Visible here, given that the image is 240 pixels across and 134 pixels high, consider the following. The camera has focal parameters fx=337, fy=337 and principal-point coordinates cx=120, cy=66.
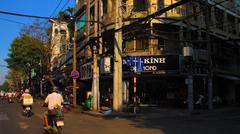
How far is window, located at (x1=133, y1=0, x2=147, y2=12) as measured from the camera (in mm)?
27828

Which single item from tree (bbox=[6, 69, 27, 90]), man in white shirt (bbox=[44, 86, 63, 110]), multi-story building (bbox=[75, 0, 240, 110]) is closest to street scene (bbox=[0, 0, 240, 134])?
multi-story building (bbox=[75, 0, 240, 110])

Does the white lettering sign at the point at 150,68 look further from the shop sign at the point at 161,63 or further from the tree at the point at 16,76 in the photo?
the tree at the point at 16,76

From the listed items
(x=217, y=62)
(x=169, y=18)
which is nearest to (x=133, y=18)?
(x=169, y=18)

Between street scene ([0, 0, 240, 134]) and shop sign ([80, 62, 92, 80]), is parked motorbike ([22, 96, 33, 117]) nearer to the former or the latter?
street scene ([0, 0, 240, 134])

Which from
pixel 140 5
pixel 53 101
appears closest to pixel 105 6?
pixel 140 5

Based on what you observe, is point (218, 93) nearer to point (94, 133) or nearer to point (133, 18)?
point (133, 18)

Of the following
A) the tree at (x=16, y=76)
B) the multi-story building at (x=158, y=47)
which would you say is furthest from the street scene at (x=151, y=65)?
the tree at (x=16, y=76)

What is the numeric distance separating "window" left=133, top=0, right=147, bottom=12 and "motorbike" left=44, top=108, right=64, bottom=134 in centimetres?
1776

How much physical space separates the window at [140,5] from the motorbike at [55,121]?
17.8 meters

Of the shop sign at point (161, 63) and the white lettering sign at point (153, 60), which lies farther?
the white lettering sign at point (153, 60)

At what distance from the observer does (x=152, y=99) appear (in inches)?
1131

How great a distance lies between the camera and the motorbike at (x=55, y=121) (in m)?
11.2

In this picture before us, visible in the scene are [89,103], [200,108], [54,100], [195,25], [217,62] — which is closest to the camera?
[54,100]

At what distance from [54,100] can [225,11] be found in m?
28.2
